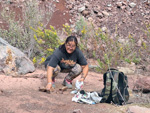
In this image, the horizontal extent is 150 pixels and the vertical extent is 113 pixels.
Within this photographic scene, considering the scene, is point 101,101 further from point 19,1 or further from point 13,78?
point 19,1

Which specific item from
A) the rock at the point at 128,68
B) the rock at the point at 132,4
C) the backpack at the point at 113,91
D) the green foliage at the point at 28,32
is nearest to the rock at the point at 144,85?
the backpack at the point at 113,91

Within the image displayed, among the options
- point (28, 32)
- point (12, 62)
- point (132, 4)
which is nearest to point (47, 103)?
point (12, 62)

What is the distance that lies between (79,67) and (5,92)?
1.34 meters

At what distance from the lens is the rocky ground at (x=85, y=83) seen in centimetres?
286

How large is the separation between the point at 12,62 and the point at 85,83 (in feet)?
5.65

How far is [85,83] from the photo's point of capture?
15.9 ft

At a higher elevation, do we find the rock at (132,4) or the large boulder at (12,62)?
the rock at (132,4)

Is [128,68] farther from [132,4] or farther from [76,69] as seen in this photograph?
[132,4]

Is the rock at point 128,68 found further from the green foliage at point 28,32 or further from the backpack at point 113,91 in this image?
the backpack at point 113,91

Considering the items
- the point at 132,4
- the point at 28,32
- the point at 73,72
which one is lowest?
the point at 73,72

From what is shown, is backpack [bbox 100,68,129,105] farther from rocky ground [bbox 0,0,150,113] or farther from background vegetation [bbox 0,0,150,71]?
background vegetation [bbox 0,0,150,71]

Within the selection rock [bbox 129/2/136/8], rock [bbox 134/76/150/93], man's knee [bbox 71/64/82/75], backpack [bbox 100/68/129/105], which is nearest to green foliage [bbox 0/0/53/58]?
man's knee [bbox 71/64/82/75]

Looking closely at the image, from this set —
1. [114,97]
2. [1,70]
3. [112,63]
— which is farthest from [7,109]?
[112,63]

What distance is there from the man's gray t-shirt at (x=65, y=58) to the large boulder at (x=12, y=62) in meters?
1.57
